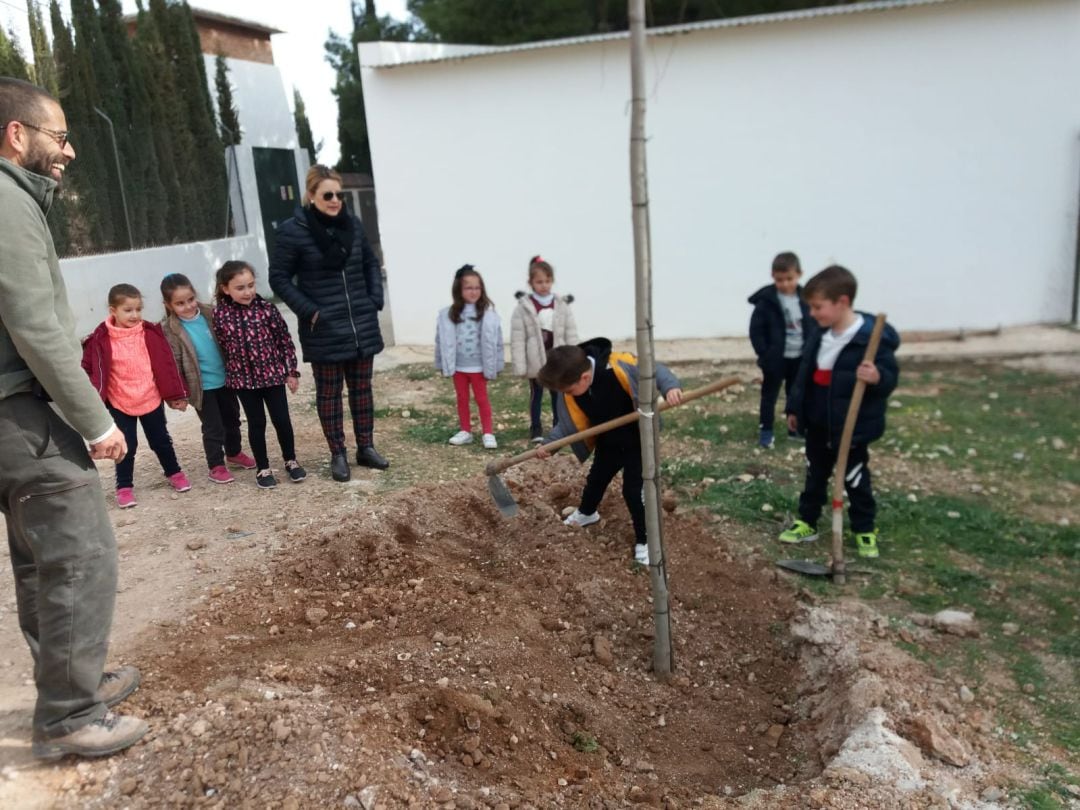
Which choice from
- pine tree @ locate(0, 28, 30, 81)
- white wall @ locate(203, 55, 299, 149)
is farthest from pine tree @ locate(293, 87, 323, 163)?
pine tree @ locate(0, 28, 30, 81)

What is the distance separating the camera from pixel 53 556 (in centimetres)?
253

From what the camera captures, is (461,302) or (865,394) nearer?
(865,394)

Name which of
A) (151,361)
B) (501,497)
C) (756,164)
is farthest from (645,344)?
(756,164)

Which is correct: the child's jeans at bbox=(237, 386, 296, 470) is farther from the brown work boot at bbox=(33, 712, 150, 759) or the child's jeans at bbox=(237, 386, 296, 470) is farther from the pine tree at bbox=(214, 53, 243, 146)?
the pine tree at bbox=(214, 53, 243, 146)

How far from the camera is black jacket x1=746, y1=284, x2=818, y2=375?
5.84 m

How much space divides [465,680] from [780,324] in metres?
3.74

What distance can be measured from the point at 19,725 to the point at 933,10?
33.0ft

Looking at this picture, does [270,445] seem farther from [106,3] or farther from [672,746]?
[106,3]

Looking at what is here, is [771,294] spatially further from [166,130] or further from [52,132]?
[166,130]

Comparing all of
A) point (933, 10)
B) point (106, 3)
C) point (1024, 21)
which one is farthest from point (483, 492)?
point (106, 3)

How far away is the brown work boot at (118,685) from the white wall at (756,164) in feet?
23.9

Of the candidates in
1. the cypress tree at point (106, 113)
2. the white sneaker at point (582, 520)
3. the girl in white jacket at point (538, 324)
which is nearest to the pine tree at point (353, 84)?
the cypress tree at point (106, 113)

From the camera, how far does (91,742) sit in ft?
8.54

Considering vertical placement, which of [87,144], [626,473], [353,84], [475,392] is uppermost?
[353,84]
